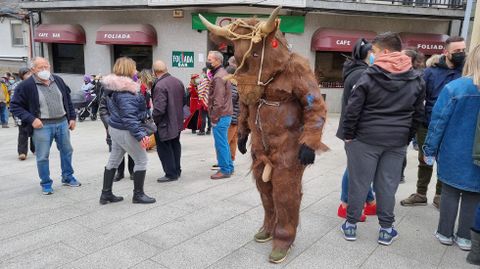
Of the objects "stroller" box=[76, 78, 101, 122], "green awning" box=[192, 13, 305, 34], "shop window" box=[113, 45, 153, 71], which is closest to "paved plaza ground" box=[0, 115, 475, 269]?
"stroller" box=[76, 78, 101, 122]

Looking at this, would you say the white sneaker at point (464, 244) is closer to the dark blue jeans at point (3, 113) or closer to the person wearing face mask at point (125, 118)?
the person wearing face mask at point (125, 118)

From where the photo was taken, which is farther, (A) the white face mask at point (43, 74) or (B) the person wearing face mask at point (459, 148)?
(A) the white face mask at point (43, 74)

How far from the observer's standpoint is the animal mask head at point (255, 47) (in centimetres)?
288

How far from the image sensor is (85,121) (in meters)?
12.9

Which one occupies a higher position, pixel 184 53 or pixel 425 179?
pixel 184 53

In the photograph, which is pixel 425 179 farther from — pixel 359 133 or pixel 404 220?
pixel 359 133

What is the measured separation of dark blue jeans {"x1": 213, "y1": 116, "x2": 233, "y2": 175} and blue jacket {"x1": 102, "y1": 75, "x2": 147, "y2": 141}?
1.46m

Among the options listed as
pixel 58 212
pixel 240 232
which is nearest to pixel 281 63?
pixel 240 232

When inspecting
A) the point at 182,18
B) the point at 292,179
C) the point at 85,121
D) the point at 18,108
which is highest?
the point at 182,18

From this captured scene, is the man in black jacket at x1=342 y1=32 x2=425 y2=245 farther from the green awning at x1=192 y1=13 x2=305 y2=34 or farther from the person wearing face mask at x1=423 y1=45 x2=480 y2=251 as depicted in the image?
the green awning at x1=192 y1=13 x2=305 y2=34

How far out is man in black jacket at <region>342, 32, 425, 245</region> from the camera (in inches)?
128

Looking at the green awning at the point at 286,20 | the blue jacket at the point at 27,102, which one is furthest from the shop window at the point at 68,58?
the blue jacket at the point at 27,102

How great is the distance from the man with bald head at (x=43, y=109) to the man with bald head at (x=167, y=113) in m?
1.22

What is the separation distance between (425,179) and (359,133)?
1735mm
